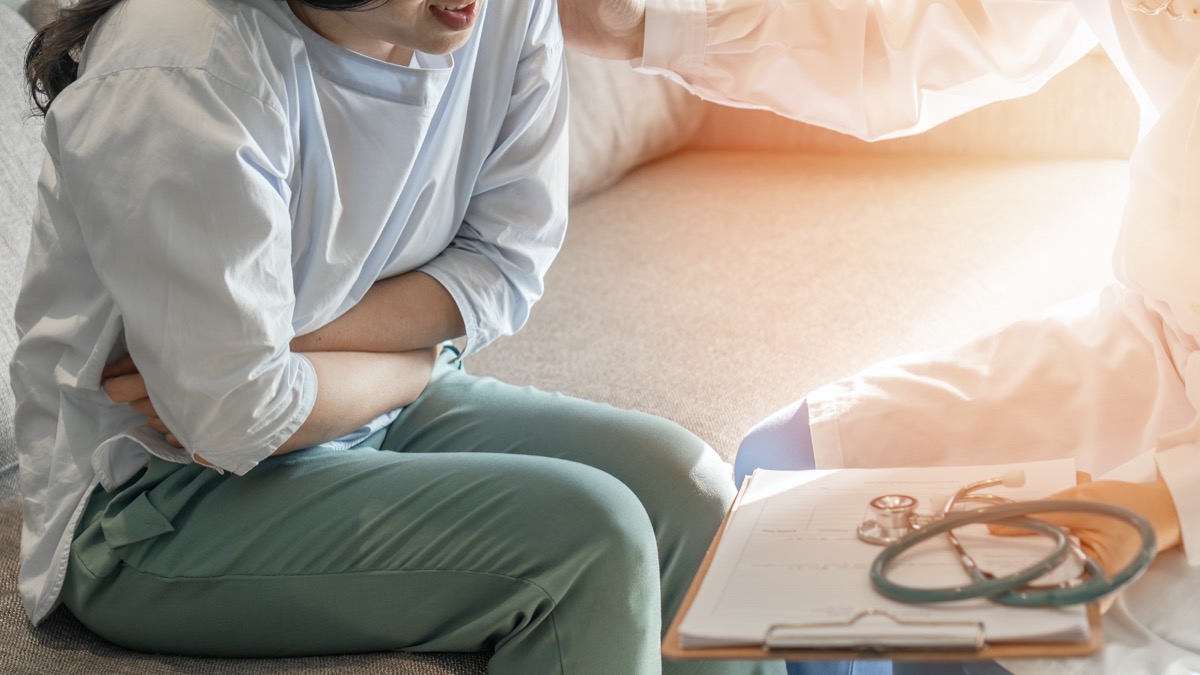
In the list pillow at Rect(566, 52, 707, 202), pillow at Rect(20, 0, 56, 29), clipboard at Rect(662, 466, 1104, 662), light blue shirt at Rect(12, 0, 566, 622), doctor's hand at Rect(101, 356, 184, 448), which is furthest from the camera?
pillow at Rect(566, 52, 707, 202)

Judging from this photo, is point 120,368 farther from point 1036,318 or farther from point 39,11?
point 1036,318

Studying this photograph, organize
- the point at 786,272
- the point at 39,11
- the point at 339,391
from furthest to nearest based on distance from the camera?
1. the point at 786,272
2. the point at 39,11
3. the point at 339,391

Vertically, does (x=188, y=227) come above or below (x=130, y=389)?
above

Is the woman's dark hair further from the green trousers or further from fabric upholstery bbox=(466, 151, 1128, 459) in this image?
fabric upholstery bbox=(466, 151, 1128, 459)

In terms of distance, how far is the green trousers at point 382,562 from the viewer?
0.93m

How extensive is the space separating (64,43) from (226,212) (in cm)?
21

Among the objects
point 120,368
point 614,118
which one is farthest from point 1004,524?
point 614,118

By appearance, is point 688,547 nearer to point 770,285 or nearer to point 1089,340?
point 1089,340

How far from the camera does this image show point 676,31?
47.6 inches

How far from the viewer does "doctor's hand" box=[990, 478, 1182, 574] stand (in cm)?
71

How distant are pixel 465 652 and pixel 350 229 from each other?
1.15ft

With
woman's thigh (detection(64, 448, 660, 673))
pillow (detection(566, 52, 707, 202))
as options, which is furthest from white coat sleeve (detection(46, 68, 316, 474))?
pillow (detection(566, 52, 707, 202))

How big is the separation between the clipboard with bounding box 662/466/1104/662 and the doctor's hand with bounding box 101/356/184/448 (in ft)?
1.65

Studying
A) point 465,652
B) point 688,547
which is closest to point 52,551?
point 465,652
